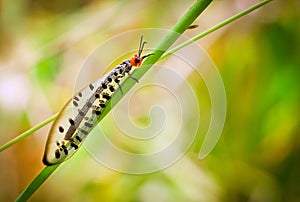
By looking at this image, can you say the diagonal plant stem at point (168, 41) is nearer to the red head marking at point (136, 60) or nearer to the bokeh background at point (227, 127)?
the red head marking at point (136, 60)

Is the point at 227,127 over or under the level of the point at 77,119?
over

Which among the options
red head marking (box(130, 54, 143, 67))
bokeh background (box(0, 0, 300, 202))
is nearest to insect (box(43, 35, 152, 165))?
red head marking (box(130, 54, 143, 67))

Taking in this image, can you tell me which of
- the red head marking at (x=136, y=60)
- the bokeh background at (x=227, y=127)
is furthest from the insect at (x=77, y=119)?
the bokeh background at (x=227, y=127)

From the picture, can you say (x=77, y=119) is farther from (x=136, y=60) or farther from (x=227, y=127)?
(x=227, y=127)

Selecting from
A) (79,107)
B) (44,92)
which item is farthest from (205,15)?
(79,107)

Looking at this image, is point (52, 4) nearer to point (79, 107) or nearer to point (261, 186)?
point (261, 186)

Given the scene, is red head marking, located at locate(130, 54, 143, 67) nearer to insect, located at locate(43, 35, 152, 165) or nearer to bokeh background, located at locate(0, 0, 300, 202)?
insect, located at locate(43, 35, 152, 165)

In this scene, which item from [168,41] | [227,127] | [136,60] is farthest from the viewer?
[227,127]

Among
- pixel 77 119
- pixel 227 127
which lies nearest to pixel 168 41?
pixel 77 119
